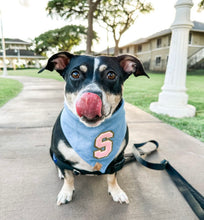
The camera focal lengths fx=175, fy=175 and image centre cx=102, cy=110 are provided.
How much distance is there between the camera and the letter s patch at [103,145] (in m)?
1.59

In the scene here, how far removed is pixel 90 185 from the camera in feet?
6.00

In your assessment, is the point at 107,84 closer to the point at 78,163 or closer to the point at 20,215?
the point at 78,163

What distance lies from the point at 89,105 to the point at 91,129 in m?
0.38

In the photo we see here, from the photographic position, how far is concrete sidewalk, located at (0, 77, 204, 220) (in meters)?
1.50

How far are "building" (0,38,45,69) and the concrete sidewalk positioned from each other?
176 ft

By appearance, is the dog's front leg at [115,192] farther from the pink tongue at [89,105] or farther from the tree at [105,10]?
the tree at [105,10]

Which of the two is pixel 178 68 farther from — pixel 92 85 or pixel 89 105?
pixel 89 105

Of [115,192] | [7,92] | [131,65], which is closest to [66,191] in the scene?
[115,192]

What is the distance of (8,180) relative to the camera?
1875mm

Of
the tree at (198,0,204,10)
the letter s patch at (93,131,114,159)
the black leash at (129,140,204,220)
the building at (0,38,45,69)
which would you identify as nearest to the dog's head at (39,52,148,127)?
the letter s patch at (93,131,114,159)

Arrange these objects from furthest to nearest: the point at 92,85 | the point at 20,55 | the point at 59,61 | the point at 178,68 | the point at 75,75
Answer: the point at 20,55
the point at 178,68
the point at 59,61
the point at 75,75
the point at 92,85

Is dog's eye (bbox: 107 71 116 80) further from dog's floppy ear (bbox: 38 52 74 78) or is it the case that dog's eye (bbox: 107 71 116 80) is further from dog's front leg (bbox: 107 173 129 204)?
dog's front leg (bbox: 107 173 129 204)

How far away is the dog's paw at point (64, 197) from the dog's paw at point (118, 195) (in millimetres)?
391

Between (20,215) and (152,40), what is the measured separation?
116ft
